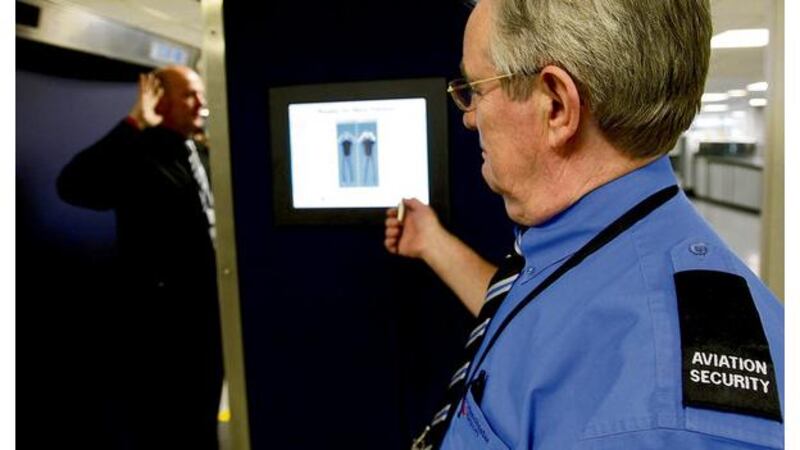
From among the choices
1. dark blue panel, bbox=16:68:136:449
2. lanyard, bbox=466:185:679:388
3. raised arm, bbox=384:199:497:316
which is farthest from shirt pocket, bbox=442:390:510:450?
dark blue panel, bbox=16:68:136:449

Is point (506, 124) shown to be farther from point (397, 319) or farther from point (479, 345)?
point (397, 319)

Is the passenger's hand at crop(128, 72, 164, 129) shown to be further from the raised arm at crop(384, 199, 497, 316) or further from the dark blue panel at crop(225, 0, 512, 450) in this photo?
the raised arm at crop(384, 199, 497, 316)

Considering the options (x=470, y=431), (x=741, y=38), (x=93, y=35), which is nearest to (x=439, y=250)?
(x=470, y=431)

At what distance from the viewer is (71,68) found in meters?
2.72

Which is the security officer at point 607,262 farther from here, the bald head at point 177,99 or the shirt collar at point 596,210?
the bald head at point 177,99

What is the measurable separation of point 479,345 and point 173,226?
5.69 ft

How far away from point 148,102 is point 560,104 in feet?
6.71

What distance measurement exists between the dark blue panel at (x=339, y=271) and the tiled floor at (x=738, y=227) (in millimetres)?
5901

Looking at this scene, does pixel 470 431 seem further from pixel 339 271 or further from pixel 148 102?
pixel 148 102

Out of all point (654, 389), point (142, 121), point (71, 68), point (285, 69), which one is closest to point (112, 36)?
point (71, 68)

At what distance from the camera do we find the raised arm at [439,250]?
1.20 m

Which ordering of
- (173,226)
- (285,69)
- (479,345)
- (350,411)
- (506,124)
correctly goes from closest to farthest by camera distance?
(506,124) < (479,345) < (285,69) < (350,411) < (173,226)

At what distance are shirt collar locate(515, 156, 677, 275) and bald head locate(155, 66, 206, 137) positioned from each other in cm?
201

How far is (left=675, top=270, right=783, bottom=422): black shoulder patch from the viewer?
54cm
